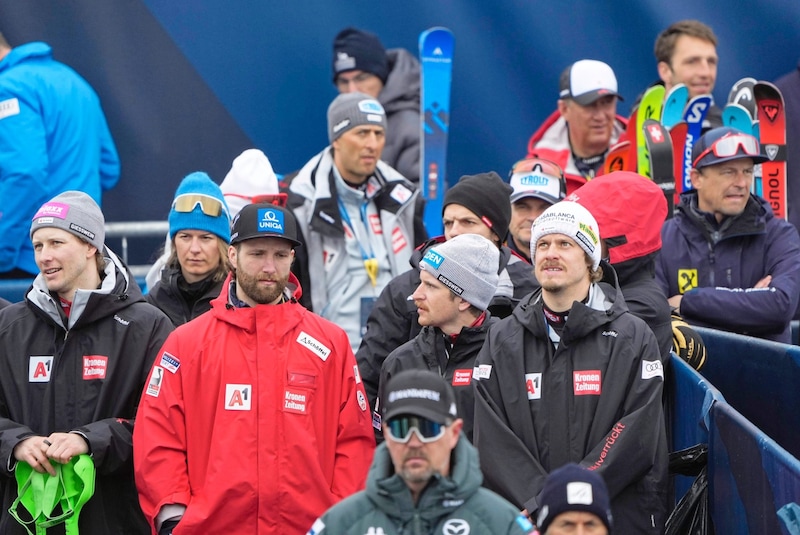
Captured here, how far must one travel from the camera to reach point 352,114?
24.6ft

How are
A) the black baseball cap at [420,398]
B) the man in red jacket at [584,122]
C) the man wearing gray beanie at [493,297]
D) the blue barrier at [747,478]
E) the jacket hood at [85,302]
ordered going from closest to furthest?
the black baseball cap at [420,398] → the blue barrier at [747,478] → the jacket hood at [85,302] → the man wearing gray beanie at [493,297] → the man in red jacket at [584,122]

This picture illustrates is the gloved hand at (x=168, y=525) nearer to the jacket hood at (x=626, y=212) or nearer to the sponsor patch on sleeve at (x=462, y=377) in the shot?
the sponsor patch on sleeve at (x=462, y=377)

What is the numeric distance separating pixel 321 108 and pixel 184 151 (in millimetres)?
1062

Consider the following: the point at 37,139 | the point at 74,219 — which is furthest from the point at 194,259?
the point at 37,139

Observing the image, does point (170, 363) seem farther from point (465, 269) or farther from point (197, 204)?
point (197, 204)

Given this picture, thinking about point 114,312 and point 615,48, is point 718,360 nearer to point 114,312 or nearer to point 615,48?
point 114,312

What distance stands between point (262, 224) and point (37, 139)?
147 inches

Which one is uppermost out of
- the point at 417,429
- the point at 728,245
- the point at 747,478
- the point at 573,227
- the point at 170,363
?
the point at 728,245

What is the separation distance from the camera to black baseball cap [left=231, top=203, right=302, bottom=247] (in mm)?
5242

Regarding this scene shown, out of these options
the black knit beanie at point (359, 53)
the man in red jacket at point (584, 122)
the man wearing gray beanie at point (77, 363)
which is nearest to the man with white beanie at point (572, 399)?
the man wearing gray beanie at point (77, 363)

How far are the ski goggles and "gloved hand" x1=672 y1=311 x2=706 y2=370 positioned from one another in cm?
222

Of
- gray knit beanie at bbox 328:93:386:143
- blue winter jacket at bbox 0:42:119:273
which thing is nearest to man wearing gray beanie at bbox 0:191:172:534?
gray knit beanie at bbox 328:93:386:143

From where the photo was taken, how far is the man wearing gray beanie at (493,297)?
6.00 m

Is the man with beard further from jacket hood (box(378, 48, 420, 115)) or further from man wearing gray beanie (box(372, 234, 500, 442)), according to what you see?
jacket hood (box(378, 48, 420, 115))
